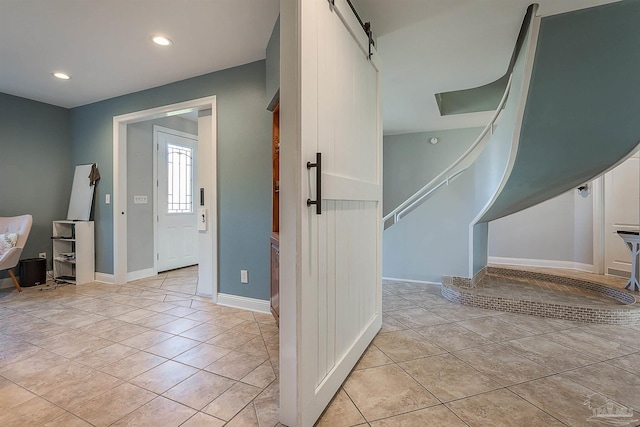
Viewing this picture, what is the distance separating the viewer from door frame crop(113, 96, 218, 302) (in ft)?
10.6

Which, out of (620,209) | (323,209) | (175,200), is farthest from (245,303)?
(620,209)

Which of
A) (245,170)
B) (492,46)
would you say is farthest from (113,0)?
(492,46)

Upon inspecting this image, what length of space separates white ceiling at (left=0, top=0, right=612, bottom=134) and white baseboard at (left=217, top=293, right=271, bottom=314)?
238cm

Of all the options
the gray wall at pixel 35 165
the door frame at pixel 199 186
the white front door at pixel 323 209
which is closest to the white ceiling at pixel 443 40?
the white front door at pixel 323 209

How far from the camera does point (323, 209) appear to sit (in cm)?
147

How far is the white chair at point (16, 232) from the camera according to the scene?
11.1 feet

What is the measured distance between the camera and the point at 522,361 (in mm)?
1993

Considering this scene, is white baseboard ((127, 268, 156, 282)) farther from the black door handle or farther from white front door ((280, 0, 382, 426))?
the black door handle

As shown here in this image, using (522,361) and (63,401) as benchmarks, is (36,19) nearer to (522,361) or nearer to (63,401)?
(63,401)

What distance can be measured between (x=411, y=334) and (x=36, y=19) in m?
A: 3.84

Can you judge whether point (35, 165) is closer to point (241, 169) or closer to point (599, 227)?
point (241, 169)

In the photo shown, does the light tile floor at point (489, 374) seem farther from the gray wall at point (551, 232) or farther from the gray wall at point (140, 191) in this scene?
the gray wall at point (140, 191)

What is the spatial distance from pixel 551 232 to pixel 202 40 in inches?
228

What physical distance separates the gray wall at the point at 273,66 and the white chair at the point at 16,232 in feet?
11.0
